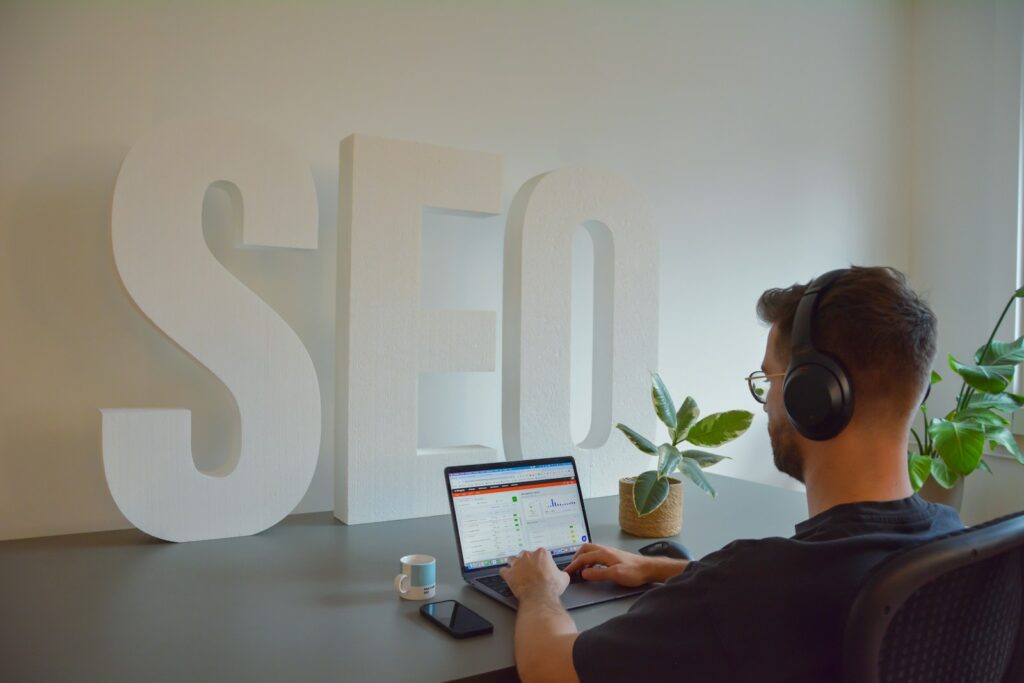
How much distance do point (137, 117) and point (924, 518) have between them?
1.65 m

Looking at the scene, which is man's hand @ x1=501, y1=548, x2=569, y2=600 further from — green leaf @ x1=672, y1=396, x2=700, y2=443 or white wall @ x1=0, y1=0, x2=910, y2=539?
white wall @ x1=0, y1=0, x2=910, y2=539

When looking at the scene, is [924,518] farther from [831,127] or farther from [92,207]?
[831,127]

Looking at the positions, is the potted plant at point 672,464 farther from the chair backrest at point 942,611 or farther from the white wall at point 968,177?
the white wall at point 968,177

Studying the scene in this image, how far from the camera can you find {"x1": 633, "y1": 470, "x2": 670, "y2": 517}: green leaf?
1509 millimetres

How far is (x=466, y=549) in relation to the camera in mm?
1302

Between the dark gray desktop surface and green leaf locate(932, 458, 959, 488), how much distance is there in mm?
1193

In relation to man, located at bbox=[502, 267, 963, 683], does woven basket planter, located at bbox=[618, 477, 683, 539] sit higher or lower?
lower

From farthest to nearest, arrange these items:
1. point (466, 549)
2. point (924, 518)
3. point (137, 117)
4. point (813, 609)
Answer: point (137, 117)
point (466, 549)
point (924, 518)
point (813, 609)

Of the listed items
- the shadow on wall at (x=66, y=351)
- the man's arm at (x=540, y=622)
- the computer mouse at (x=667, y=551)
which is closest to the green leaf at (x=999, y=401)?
the computer mouse at (x=667, y=551)

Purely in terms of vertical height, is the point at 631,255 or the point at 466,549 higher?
the point at 631,255

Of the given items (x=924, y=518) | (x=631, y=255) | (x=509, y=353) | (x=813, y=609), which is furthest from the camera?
(x=631, y=255)

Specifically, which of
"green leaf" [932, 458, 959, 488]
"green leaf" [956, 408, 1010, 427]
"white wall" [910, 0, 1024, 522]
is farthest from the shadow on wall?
"white wall" [910, 0, 1024, 522]

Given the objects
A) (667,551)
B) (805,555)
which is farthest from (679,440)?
(805,555)

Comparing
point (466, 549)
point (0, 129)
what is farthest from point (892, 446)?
point (0, 129)
